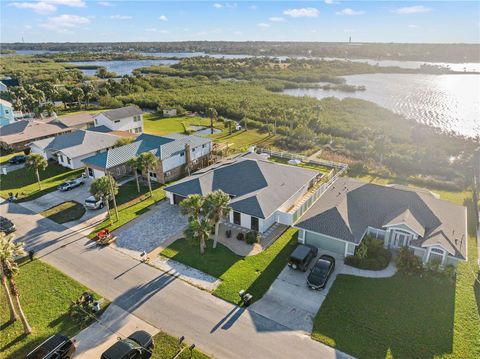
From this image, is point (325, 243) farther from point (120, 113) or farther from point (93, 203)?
point (120, 113)

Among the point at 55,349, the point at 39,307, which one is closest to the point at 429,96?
the point at 39,307

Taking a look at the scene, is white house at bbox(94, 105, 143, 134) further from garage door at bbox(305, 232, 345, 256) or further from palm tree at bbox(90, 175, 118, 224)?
garage door at bbox(305, 232, 345, 256)

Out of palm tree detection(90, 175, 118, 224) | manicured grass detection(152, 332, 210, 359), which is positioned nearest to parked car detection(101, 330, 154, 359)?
manicured grass detection(152, 332, 210, 359)

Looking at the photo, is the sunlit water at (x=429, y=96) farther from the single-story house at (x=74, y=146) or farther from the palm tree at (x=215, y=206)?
the single-story house at (x=74, y=146)

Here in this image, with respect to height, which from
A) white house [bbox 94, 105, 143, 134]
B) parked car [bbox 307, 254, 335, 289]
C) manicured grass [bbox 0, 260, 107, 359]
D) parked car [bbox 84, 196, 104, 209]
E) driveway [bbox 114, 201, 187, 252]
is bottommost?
manicured grass [bbox 0, 260, 107, 359]

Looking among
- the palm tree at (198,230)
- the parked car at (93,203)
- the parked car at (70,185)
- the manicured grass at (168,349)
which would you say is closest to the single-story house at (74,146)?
the parked car at (70,185)

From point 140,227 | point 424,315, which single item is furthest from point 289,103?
point 424,315
